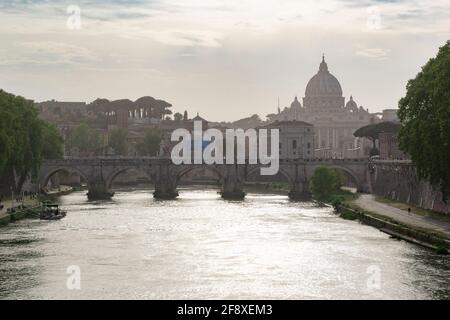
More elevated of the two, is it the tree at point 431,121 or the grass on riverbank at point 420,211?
the tree at point 431,121

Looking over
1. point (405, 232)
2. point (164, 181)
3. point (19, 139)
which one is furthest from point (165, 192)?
point (405, 232)

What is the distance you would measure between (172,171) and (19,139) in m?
29.4

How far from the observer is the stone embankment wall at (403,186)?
6712 cm

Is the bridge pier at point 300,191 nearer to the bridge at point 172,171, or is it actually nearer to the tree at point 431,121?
the bridge at point 172,171

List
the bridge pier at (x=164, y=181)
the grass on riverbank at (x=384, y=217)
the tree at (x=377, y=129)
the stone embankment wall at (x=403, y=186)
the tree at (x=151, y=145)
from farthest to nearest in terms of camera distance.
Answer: the tree at (x=151, y=145) < the tree at (x=377, y=129) < the bridge pier at (x=164, y=181) < the stone embankment wall at (x=403, y=186) < the grass on riverbank at (x=384, y=217)

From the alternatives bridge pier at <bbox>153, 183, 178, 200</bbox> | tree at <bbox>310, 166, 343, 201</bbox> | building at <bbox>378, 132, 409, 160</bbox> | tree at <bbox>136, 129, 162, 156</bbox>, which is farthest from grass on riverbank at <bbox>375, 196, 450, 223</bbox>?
tree at <bbox>136, 129, 162, 156</bbox>

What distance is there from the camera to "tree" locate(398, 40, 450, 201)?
5631 centimetres

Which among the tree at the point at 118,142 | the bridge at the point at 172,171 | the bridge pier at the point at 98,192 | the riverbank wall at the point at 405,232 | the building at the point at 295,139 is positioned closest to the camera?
the riverbank wall at the point at 405,232

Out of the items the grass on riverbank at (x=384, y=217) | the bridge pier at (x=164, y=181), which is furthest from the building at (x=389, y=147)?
the bridge pier at (x=164, y=181)

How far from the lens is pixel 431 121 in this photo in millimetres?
59812

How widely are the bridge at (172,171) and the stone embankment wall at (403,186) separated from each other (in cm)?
449

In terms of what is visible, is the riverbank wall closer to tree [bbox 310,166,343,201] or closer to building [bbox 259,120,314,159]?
tree [bbox 310,166,343,201]

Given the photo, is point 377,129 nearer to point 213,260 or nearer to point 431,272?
point 213,260

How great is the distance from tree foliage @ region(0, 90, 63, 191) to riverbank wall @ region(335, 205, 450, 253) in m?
25.9
